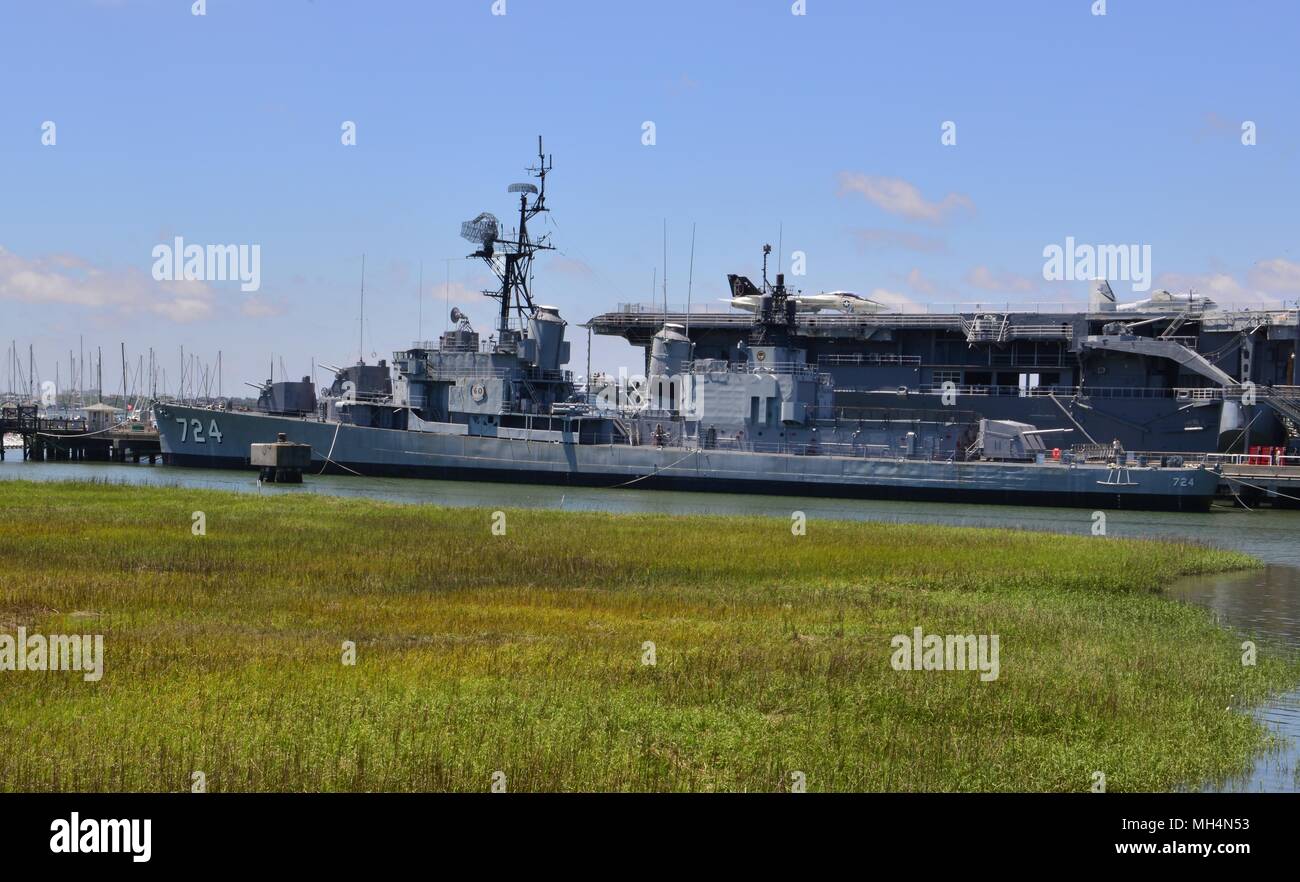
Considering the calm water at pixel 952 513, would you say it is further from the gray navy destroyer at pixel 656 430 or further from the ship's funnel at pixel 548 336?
the ship's funnel at pixel 548 336

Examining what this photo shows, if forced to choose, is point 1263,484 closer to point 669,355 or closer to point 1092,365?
point 1092,365

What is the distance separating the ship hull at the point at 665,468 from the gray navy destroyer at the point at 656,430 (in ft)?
0.20

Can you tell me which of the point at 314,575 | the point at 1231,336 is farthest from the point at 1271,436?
the point at 314,575

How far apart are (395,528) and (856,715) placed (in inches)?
725

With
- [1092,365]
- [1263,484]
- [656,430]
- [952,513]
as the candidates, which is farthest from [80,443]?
[1263,484]

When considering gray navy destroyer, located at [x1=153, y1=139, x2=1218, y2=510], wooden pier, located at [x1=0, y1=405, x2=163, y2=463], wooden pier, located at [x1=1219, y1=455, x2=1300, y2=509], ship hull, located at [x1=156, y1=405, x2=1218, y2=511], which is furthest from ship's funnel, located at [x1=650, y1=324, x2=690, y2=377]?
wooden pier, located at [x1=0, y1=405, x2=163, y2=463]

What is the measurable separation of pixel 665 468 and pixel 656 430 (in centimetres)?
304

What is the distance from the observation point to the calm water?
81.7 ft

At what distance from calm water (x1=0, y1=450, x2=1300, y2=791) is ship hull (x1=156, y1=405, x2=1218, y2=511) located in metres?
1.49

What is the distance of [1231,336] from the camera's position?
62188mm

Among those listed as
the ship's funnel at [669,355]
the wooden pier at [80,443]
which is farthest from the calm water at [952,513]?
the ship's funnel at [669,355]

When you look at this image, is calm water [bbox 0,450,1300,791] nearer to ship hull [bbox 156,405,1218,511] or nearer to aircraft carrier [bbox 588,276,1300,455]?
ship hull [bbox 156,405,1218,511]

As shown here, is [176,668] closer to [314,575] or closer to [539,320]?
[314,575]
